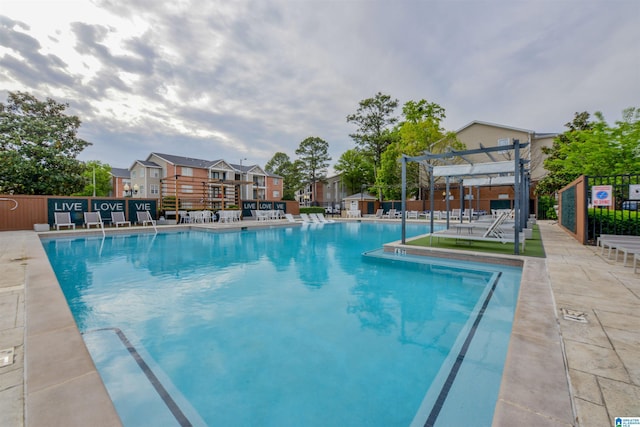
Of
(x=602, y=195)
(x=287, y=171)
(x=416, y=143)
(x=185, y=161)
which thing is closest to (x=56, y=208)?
(x=185, y=161)

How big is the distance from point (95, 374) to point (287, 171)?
44.8 m

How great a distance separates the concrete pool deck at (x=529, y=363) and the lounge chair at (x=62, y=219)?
12602mm

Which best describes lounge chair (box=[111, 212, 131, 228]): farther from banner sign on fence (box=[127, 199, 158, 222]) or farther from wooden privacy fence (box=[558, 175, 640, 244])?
wooden privacy fence (box=[558, 175, 640, 244])

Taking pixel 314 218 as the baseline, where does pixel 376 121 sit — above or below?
above

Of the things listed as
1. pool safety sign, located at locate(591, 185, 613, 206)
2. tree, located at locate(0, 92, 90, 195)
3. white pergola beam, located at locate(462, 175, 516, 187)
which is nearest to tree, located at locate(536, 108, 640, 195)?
white pergola beam, located at locate(462, 175, 516, 187)

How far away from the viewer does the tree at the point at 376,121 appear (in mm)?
33656

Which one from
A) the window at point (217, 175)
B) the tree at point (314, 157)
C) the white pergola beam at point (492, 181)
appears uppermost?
the tree at point (314, 157)

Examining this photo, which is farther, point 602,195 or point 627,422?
point 602,195

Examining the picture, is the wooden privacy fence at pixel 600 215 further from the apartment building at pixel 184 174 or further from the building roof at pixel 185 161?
the building roof at pixel 185 161

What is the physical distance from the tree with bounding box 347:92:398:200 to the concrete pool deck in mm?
31375

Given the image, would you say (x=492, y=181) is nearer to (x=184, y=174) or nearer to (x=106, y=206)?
(x=106, y=206)

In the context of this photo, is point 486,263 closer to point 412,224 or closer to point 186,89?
point 412,224

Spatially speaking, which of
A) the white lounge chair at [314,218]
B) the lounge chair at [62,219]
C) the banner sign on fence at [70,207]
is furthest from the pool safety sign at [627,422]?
the banner sign on fence at [70,207]

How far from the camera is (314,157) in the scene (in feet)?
142
